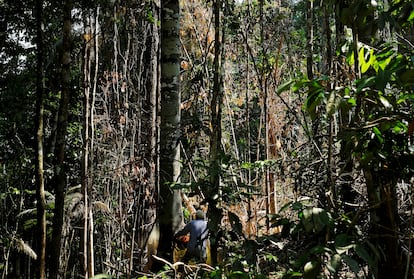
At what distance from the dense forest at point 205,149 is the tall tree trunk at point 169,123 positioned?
0.02 meters

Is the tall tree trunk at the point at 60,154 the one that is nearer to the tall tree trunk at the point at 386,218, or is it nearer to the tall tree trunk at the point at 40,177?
the tall tree trunk at the point at 40,177

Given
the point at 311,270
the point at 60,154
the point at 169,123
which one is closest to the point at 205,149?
the point at 169,123

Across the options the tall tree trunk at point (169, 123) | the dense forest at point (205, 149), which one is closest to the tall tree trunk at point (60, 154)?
the dense forest at point (205, 149)

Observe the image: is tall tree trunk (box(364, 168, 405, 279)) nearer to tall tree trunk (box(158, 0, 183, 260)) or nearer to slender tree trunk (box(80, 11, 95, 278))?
tall tree trunk (box(158, 0, 183, 260))

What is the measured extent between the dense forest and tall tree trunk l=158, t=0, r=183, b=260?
0.05 feet

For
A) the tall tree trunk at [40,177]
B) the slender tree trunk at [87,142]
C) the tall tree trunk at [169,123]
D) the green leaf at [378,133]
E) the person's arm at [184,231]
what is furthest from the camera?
the tall tree trunk at [169,123]

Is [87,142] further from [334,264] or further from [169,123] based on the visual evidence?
[334,264]

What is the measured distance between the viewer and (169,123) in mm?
4836

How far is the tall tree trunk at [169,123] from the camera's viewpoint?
4.85 meters

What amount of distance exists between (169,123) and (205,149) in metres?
3.52

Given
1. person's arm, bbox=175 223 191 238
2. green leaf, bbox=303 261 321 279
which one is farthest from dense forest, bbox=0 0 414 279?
person's arm, bbox=175 223 191 238

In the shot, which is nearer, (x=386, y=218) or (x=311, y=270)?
(x=311, y=270)

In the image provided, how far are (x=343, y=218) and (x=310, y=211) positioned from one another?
0.26 meters

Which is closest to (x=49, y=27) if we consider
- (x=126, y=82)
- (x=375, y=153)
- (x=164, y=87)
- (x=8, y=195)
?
(x=126, y=82)
